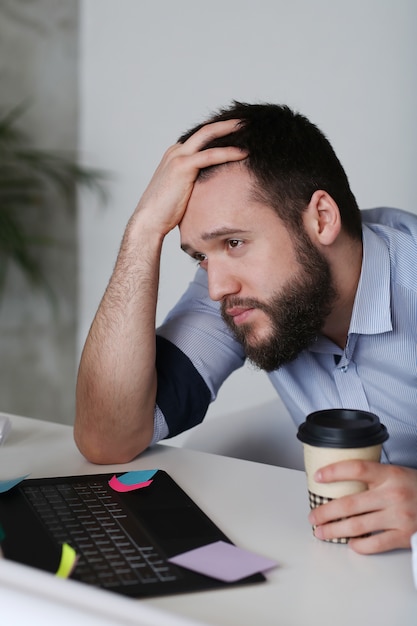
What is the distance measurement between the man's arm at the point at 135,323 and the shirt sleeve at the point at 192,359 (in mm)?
63

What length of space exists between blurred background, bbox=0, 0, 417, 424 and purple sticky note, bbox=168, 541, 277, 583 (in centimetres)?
174

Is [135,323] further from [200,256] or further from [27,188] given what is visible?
[27,188]

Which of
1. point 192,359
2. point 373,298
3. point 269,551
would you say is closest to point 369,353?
point 373,298

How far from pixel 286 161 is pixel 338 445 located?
0.64 metres

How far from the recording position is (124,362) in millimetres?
1395

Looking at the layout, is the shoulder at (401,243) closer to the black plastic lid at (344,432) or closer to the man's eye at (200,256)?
the man's eye at (200,256)

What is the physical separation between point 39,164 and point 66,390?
35.8 inches

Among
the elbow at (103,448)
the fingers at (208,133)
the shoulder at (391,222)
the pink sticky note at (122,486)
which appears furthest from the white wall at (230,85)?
the pink sticky note at (122,486)

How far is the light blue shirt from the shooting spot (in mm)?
1407

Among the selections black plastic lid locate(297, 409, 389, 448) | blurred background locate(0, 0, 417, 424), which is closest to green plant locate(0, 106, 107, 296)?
blurred background locate(0, 0, 417, 424)

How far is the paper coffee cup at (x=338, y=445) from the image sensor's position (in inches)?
37.1

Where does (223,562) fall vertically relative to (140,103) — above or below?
below

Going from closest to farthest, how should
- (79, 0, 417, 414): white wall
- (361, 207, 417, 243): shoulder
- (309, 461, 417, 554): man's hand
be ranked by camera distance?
1. (309, 461, 417, 554): man's hand
2. (361, 207, 417, 243): shoulder
3. (79, 0, 417, 414): white wall

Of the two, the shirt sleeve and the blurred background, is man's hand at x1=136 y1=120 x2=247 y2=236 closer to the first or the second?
the shirt sleeve
